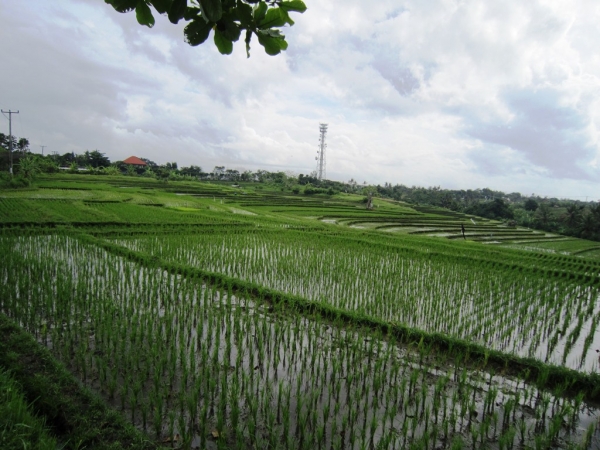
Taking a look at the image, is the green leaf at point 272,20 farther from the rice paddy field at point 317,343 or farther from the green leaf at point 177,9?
the rice paddy field at point 317,343

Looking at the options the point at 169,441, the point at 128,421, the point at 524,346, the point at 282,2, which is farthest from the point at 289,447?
the point at 524,346

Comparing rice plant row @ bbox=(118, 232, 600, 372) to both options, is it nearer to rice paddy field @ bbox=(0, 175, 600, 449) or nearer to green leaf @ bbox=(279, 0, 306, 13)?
rice paddy field @ bbox=(0, 175, 600, 449)

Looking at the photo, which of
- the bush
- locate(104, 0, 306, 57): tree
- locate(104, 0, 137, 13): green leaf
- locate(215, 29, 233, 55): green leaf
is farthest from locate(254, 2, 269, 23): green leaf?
the bush

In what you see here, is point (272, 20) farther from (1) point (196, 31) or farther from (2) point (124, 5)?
(2) point (124, 5)

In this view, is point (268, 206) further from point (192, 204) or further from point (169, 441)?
point (169, 441)

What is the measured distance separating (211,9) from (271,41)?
1.12 feet

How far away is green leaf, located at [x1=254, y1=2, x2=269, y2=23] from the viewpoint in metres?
1.33

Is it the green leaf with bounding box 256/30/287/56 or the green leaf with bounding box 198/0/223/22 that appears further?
the green leaf with bounding box 256/30/287/56

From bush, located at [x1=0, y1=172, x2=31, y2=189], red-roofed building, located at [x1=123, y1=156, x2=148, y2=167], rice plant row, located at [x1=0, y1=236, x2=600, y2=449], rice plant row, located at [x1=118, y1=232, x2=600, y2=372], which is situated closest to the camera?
rice plant row, located at [x1=0, y1=236, x2=600, y2=449]

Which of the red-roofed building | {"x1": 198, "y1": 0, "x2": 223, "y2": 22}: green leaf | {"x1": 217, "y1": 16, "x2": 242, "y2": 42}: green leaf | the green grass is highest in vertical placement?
the red-roofed building

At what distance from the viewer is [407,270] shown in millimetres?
9102

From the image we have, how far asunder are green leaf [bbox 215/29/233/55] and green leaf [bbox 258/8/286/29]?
170mm

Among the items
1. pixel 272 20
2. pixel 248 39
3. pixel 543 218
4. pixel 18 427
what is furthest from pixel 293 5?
pixel 543 218

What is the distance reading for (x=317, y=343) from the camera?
468 centimetres
